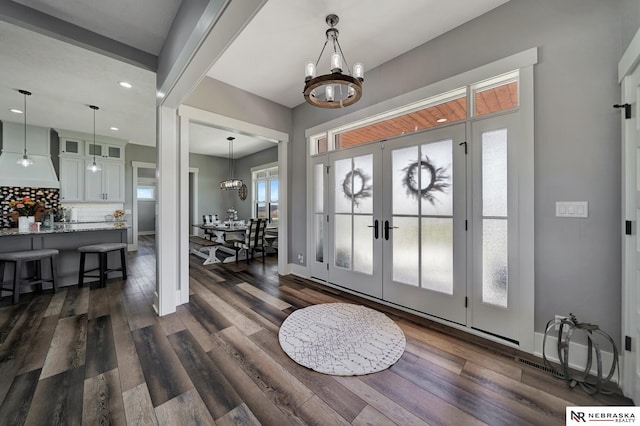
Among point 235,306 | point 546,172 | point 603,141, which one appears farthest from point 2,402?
point 603,141

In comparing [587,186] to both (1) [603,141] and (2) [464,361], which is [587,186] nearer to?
(1) [603,141]

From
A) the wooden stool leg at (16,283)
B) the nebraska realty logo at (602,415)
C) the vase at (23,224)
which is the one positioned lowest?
the nebraska realty logo at (602,415)

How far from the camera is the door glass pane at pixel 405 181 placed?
278cm

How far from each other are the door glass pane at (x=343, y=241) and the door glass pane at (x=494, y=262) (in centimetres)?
167

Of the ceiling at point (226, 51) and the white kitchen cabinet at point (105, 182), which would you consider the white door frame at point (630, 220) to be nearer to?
the ceiling at point (226, 51)

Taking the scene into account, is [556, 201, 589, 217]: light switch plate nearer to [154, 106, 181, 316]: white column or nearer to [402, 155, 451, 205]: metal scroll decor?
[402, 155, 451, 205]: metal scroll decor

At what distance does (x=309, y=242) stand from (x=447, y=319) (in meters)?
2.26

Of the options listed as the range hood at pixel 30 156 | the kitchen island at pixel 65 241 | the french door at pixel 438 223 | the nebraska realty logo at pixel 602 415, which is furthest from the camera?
the range hood at pixel 30 156

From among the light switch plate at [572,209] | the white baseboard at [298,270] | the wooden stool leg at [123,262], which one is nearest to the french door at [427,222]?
the light switch plate at [572,209]

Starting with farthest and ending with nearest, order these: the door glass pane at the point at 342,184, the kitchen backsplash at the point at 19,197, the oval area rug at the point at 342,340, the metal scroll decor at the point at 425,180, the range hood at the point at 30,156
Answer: the kitchen backsplash at the point at 19,197
the range hood at the point at 30,156
the door glass pane at the point at 342,184
the metal scroll decor at the point at 425,180
the oval area rug at the point at 342,340

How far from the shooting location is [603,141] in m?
1.74

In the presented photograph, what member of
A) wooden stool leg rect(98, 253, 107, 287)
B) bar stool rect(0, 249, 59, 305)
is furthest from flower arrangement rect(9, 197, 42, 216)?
wooden stool leg rect(98, 253, 107, 287)

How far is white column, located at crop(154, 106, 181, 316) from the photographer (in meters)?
2.74

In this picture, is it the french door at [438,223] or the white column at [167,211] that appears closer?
the french door at [438,223]
